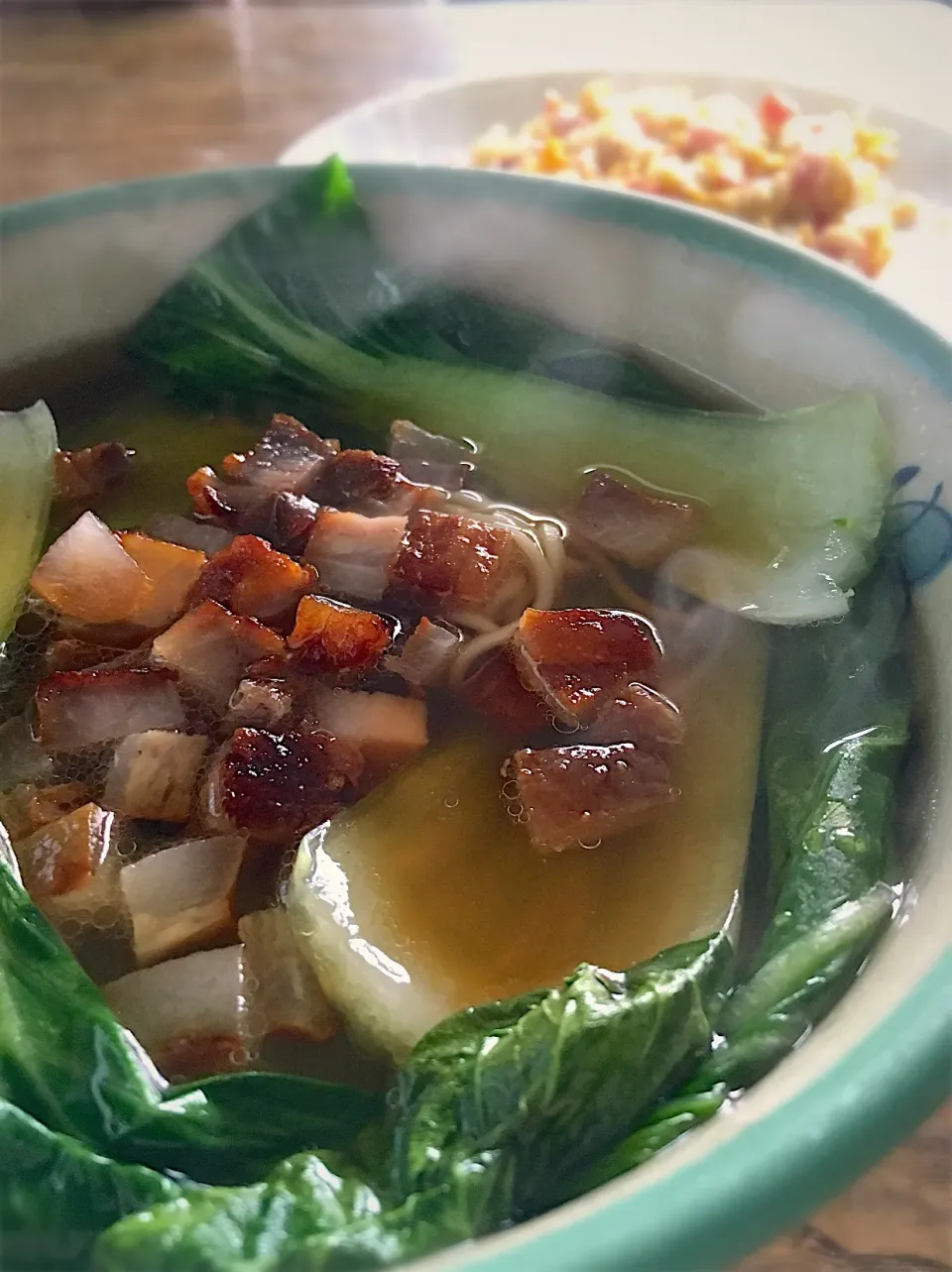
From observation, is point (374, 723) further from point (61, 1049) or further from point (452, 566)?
point (61, 1049)

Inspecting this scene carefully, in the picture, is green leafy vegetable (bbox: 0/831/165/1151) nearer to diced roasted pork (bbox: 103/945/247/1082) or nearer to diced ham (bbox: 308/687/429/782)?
diced roasted pork (bbox: 103/945/247/1082)

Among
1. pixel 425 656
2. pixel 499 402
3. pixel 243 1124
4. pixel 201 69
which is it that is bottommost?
pixel 243 1124

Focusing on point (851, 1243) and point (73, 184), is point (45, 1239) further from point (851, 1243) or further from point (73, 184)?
point (73, 184)

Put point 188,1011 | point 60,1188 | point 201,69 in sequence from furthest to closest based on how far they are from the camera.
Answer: point 201,69 < point 188,1011 < point 60,1188

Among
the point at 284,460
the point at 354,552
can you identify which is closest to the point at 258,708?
the point at 354,552

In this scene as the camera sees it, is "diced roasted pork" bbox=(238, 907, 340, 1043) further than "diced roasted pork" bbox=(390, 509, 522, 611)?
No

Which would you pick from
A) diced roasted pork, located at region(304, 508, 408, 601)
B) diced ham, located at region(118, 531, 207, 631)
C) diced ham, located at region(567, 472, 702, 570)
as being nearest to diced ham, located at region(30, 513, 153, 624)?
diced ham, located at region(118, 531, 207, 631)
